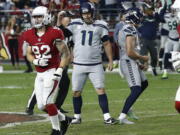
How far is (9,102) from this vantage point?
48.8 ft

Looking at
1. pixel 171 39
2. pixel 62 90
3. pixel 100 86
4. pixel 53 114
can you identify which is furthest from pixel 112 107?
pixel 171 39

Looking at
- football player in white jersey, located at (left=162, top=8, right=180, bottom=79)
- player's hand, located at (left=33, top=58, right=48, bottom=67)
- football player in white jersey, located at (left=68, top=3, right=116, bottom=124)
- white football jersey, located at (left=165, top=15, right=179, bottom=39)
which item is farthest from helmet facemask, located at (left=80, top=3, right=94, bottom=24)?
white football jersey, located at (left=165, top=15, right=179, bottom=39)

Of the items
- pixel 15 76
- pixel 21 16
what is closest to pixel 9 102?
pixel 15 76

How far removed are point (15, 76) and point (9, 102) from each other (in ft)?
20.9

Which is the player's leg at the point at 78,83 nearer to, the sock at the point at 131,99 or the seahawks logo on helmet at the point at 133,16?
the sock at the point at 131,99

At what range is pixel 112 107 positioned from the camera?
14.0 m

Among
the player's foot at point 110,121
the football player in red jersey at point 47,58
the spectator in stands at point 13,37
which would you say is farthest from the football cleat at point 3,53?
the football player in red jersey at point 47,58

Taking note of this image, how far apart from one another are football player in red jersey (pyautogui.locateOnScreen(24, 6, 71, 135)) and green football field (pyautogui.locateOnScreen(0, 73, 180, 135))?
2.04 ft

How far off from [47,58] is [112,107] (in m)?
3.83

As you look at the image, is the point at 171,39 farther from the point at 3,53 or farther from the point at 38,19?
the point at 38,19

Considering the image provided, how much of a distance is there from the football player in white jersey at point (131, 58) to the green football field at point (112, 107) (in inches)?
14.4

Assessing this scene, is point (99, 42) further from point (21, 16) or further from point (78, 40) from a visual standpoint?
point (21, 16)

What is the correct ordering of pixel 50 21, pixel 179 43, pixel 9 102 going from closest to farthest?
pixel 50 21
pixel 9 102
pixel 179 43

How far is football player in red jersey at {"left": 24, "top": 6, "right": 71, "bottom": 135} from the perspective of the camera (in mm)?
10141
